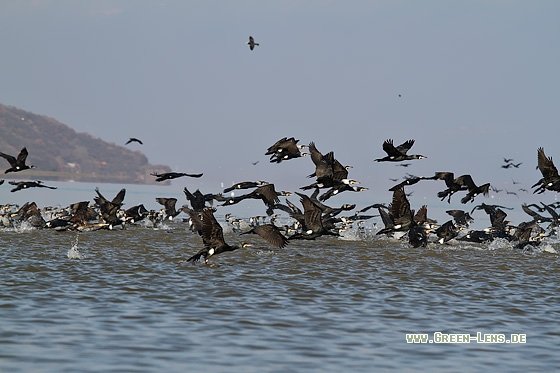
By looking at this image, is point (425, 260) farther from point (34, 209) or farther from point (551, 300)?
point (34, 209)

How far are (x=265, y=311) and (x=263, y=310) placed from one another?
0.10 m

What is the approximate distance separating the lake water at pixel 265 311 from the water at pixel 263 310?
1.3 inches

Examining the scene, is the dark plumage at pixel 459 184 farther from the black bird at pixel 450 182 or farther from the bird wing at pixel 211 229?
the bird wing at pixel 211 229

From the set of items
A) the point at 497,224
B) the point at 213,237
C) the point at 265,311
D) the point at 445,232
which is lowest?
the point at 265,311

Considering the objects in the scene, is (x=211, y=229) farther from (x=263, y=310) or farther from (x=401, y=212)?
(x=401, y=212)

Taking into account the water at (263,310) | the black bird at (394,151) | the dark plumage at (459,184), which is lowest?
the water at (263,310)

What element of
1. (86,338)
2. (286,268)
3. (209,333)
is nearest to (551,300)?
(286,268)

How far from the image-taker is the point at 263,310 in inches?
592

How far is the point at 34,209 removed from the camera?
1426 inches

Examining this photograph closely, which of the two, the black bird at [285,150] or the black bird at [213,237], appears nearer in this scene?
the black bird at [213,237]

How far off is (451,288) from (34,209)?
909 inches

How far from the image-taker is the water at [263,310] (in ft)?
36.8

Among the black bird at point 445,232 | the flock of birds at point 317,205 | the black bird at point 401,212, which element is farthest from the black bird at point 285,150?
the black bird at point 445,232

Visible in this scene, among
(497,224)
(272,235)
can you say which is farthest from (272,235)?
(497,224)
